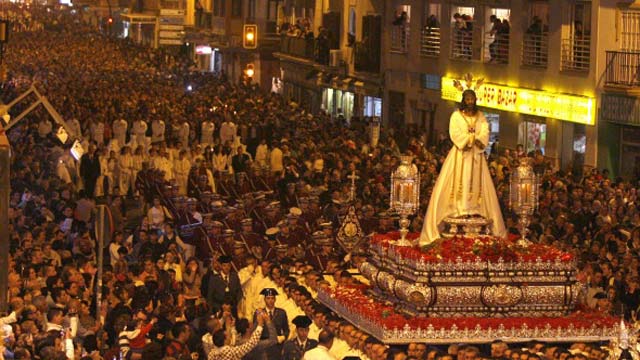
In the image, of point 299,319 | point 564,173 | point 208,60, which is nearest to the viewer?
point 299,319

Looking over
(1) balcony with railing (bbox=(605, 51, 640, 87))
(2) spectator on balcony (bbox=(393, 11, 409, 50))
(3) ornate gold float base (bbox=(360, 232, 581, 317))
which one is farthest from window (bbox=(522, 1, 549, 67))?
(3) ornate gold float base (bbox=(360, 232, 581, 317))

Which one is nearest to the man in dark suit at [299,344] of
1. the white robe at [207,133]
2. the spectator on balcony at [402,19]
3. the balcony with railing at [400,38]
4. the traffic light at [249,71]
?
the white robe at [207,133]

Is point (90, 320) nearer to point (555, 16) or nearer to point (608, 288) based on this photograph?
point (608, 288)

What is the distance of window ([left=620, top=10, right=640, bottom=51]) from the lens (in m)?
35.3

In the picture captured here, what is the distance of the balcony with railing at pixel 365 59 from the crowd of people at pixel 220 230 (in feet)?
13.4

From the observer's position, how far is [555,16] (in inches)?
1523

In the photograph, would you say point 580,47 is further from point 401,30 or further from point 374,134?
point 401,30

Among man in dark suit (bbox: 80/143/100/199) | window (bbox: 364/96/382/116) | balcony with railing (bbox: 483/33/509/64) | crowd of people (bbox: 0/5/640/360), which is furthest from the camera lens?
window (bbox: 364/96/382/116)

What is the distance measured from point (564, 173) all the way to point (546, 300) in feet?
47.6

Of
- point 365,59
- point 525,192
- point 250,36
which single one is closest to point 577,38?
point 365,59

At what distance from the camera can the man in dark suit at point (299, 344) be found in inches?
682

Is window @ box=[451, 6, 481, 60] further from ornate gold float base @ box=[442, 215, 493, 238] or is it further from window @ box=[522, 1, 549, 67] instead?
ornate gold float base @ box=[442, 215, 493, 238]

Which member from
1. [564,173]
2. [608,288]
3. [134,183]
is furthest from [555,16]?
[608,288]

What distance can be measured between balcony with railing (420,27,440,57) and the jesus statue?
2749 cm
